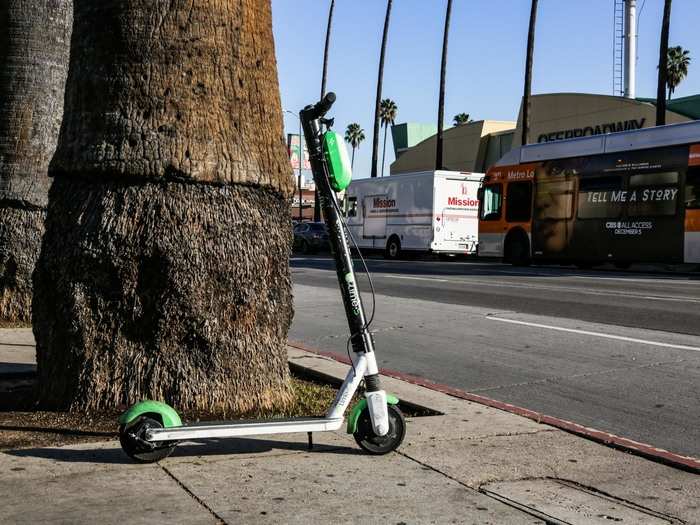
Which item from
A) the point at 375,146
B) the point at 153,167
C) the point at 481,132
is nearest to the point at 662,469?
the point at 153,167

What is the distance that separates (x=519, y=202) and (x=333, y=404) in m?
24.1

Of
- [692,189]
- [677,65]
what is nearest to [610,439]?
[692,189]

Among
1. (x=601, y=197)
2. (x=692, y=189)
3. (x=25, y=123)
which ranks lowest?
(x=25, y=123)

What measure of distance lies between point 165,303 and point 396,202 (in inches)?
1248

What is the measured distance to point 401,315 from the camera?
12.9 meters

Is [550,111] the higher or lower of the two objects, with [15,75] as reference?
higher

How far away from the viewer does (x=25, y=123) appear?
965 cm

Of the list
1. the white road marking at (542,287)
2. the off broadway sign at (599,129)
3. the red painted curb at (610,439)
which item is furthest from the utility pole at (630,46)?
the red painted curb at (610,439)

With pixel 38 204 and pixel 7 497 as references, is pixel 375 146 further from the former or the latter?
pixel 7 497

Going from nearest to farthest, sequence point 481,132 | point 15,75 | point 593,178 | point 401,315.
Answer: point 15,75
point 401,315
point 593,178
point 481,132

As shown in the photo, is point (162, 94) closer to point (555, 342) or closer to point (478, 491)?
point (478, 491)

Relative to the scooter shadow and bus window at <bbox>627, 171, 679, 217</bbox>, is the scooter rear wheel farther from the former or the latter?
bus window at <bbox>627, 171, 679, 217</bbox>

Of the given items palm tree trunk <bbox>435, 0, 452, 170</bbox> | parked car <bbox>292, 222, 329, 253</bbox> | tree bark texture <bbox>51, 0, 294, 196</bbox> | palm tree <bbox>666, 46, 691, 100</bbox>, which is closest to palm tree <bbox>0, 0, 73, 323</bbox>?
tree bark texture <bbox>51, 0, 294, 196</bbox>

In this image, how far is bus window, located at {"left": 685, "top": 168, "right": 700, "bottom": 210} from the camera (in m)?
22.0
